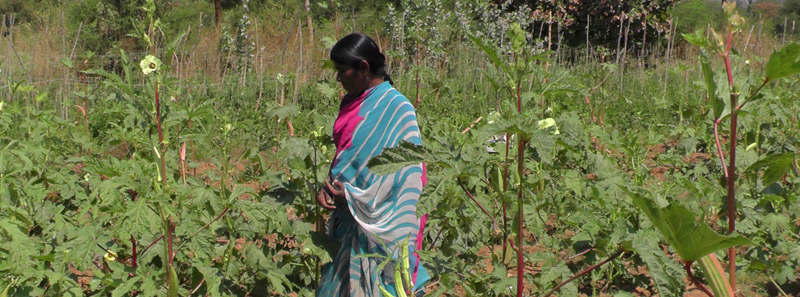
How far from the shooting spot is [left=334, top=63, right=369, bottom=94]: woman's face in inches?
108

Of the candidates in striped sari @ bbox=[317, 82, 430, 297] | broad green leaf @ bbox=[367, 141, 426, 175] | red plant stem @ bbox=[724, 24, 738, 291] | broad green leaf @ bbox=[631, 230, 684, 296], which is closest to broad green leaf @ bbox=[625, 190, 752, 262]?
red plant stem @ bbox=[724, 24, 738, 291]

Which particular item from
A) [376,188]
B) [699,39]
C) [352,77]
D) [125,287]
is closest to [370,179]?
[376,188]

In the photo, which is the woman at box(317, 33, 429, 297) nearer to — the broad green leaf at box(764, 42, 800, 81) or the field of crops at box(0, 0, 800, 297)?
the field of crops at box(0, 0, 800, 297)

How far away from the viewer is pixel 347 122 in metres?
2.82

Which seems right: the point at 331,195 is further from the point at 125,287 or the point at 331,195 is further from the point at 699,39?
the point at 699,39

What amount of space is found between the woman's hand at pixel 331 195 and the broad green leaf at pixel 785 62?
6.37ft

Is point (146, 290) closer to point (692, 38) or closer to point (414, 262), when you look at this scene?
point (414, 262)

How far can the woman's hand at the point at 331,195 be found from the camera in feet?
8.99

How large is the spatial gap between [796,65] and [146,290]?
6.71ft

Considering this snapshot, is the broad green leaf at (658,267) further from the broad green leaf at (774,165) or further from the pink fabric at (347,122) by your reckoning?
the pink fabric at (347,122)

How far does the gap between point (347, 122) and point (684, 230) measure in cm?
212

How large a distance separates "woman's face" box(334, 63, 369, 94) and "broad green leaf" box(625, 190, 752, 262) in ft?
6.77

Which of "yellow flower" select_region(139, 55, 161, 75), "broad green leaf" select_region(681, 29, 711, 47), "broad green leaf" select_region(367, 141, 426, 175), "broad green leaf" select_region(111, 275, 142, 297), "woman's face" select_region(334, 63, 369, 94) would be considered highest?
"broad green leaf" select_region(681, 29, 711, 47)

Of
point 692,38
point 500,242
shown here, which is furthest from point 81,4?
point 692,38
